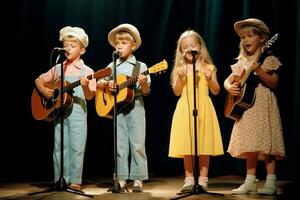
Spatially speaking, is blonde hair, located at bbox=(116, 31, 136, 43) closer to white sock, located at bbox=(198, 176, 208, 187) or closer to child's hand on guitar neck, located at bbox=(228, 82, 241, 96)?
child's hand on guitar neck, located at bbox=(228, 82, 241, 96)

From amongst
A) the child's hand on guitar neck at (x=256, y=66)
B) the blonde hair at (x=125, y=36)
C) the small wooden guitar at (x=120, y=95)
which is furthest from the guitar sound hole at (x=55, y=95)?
the child's hand on guitar neck at (x=256, y=66)

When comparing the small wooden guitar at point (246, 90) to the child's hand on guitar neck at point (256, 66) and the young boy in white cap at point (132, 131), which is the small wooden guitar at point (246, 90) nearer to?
the child's hand on guitar neck at point (256, 66)

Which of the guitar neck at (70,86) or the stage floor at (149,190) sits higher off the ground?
the guitar neck at (70,86)

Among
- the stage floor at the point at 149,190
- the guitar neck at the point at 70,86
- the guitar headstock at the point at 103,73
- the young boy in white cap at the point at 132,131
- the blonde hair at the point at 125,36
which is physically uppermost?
the blonde hair at the point at 125,36

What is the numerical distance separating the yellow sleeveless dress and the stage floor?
0.41 meters

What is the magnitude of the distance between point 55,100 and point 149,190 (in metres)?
1.28

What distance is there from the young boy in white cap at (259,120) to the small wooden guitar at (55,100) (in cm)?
128

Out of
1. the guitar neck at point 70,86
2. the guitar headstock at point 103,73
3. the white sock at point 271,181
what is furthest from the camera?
the guitar neck at point 70,86

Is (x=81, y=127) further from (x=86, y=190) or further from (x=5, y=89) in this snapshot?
(x=5, y=89)

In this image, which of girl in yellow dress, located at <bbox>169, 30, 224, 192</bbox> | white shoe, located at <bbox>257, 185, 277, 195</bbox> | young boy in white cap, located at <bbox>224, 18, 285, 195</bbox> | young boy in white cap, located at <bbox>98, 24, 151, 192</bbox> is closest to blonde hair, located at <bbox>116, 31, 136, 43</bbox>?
young boy in white cap, located at <bbox>98, 24, 151, 192</bbox>

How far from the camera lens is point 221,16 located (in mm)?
5988

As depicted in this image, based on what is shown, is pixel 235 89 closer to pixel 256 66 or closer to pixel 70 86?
pixel 256 66

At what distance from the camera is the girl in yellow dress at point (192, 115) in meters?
4.46

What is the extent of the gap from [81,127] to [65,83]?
46 cm
